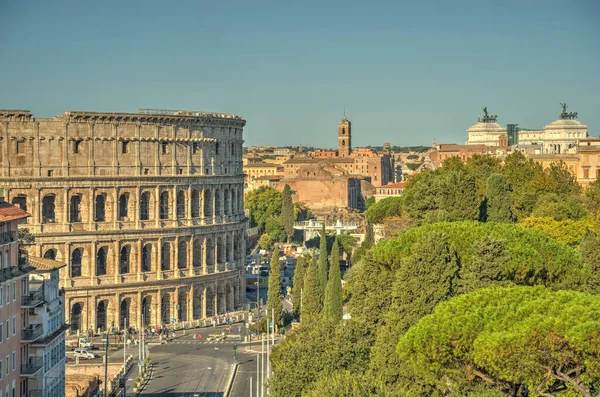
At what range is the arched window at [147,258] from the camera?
8775cm

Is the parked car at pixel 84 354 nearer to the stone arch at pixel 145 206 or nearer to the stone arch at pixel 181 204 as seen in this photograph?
the stone arch at pixel 145 206

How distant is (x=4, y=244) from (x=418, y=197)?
37.5m

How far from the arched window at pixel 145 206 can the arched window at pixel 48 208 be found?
610 centimetres

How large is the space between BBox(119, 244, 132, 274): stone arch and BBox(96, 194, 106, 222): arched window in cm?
248

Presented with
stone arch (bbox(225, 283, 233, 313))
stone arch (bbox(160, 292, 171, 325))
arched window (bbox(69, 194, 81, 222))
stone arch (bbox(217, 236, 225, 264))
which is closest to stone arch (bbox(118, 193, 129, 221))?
arched window (bbox(69, 194, 81, 222))

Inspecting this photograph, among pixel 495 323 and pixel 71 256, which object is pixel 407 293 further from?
pixel 71 256

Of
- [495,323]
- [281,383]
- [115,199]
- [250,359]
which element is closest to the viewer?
[495,323]

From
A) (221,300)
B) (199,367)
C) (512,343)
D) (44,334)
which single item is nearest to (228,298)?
(221,300)

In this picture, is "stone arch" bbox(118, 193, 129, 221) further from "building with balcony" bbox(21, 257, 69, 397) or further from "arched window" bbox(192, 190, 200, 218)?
"building with balcony" bbox(21, 257, 69, 397)

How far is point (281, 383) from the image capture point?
50.1 m

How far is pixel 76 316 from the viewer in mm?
83938

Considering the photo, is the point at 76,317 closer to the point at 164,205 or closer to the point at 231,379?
the point at 164,205

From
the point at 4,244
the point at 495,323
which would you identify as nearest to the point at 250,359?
the point at 4,244

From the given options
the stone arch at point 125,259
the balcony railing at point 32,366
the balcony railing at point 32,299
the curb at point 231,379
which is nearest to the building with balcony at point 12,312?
the balcony railing at point 32,366
